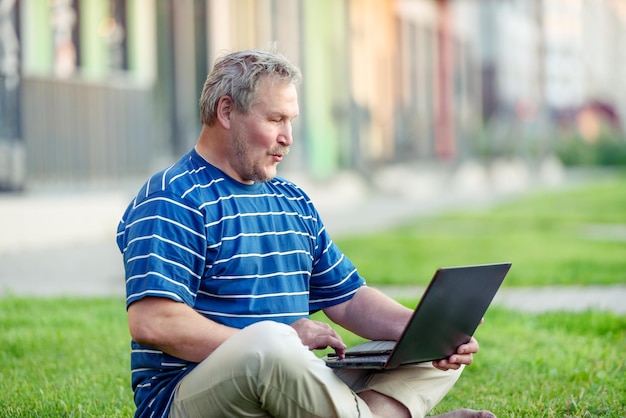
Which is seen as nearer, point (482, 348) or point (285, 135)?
point (285, 135)

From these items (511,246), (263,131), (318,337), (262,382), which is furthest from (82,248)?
(262,382)

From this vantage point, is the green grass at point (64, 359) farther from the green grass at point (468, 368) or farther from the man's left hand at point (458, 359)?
the man's left hand at point (458, 359)

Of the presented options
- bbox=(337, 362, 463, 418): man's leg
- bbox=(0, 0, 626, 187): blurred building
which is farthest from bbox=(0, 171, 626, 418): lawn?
bbox=(0, 0, 626, 187): blurred building

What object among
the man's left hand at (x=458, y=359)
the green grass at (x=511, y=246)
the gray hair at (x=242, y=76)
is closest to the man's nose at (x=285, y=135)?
the gray hair at (x=242, y=76)

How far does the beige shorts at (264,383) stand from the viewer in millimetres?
3494

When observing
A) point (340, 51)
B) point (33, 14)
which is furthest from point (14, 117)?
point (340, 51)

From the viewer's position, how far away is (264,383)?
351 centimetres

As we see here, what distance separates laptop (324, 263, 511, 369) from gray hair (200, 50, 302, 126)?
0.81m

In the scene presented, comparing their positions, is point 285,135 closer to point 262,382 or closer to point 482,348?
point 262,382

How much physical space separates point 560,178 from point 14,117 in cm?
2810

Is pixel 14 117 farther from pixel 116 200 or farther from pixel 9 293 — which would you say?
pixel 9 293

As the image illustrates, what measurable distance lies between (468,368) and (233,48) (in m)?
1.99

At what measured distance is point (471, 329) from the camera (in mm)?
3992

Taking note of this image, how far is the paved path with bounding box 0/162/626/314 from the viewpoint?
29.8ft
